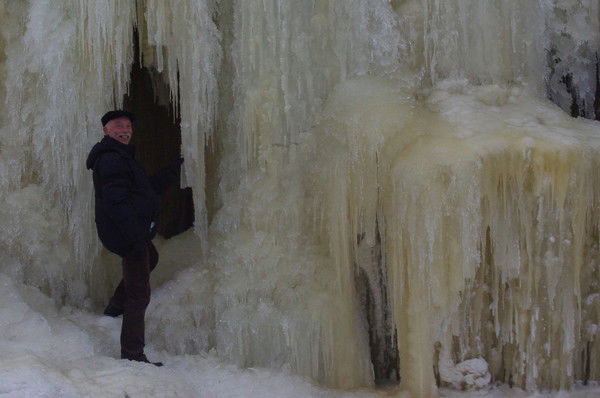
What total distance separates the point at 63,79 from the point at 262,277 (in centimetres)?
187

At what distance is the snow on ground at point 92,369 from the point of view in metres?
3.57

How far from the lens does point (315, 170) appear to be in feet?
15.1

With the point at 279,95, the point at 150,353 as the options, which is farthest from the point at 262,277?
the point at 279,95

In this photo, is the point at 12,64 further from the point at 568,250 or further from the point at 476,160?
the point at 568,250

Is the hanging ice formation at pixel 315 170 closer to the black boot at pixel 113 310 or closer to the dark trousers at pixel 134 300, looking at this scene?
the black boot at pixel 113 310

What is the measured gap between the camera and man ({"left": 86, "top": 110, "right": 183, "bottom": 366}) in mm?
4062

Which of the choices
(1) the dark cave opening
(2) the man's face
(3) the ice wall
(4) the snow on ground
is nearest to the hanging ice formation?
(3) the ice wall

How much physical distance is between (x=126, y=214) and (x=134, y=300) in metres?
0.53

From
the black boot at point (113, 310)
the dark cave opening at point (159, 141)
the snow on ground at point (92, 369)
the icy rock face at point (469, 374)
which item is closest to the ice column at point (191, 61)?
the black boot at point (113, 310)

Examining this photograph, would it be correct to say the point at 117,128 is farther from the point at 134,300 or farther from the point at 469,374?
the point at 469,374

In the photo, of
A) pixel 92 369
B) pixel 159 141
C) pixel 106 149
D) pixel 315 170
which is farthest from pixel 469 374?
pixel 159 141

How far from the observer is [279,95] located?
468cm

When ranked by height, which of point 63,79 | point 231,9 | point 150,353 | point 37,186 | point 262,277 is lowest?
point 150,353

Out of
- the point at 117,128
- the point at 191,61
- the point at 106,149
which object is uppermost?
the point at 191,61
